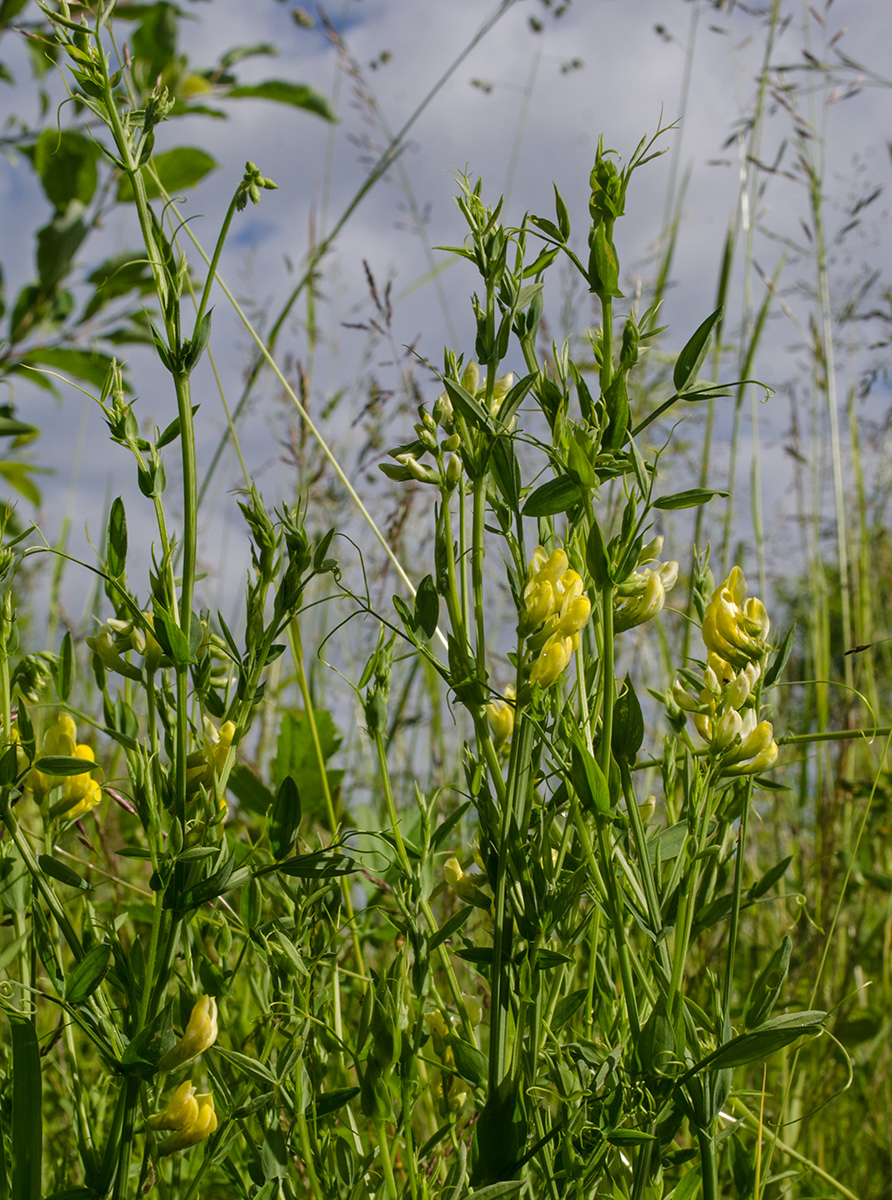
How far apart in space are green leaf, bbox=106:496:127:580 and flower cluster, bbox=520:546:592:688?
212 mm

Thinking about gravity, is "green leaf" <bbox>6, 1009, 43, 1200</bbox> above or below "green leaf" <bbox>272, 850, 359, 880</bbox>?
below

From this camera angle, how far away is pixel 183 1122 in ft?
1.51

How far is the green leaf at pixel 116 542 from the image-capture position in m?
0.51

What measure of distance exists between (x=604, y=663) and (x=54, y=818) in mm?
357

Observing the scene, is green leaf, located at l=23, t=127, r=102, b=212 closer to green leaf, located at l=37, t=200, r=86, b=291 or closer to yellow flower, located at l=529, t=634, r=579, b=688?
green leaf, located at l=37, t=200, r=86, b=291

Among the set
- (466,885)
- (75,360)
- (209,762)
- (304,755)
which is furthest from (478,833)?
(75,360)

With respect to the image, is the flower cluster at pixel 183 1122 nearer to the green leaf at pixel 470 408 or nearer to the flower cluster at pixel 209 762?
the flower cluster at pixel 209 762

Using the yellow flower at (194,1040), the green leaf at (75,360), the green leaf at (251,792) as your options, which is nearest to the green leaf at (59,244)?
the green leaf at (75,360)

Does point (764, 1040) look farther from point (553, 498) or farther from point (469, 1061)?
point (553, 498)

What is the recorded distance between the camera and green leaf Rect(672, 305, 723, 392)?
0.48 m

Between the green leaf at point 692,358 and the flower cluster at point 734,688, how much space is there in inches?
4.3

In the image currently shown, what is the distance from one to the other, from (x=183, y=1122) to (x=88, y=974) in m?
0.08

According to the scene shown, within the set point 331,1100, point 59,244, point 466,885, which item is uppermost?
point 59,244

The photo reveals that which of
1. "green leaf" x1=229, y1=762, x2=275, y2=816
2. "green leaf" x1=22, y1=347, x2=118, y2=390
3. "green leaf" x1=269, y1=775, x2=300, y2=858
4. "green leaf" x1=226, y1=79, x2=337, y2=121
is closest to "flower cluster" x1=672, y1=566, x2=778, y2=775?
"green leaf" x1=269, y1=775, x2=300, y2=858
